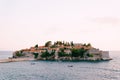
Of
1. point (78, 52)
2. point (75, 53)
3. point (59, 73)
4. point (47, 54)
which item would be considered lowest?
point (59, 73)

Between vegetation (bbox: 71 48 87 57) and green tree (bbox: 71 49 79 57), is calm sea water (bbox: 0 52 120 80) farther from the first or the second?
green tree (bbox: 71 49 79 57)

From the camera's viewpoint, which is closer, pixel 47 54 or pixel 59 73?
pixel 59 73

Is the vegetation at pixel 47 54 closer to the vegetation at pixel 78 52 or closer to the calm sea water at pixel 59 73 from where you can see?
the vegetation at pixel 78 52

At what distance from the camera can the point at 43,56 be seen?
644 ft

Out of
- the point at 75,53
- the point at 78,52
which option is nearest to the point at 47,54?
the point at 75,53

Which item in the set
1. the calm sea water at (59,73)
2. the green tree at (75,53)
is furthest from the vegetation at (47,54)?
the calm sea water at (59,73)

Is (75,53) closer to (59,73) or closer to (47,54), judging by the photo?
(47,54)

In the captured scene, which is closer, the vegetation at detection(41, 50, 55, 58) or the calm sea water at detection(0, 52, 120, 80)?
the calm sea water at detection(0, 52, 120, 80)

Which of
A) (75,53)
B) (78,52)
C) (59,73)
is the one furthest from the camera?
(75,53)

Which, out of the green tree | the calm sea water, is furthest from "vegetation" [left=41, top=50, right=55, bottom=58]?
the calm sea water

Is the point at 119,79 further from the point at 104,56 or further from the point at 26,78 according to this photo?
the point at 104,56

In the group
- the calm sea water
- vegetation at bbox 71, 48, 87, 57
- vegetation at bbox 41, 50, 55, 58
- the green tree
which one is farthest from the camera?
vegetation at bbox 41, 50, 55, 58

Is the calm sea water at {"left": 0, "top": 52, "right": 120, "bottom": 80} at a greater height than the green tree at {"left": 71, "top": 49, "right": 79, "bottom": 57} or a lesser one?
lesser

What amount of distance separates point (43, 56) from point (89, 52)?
3549 centimetres
